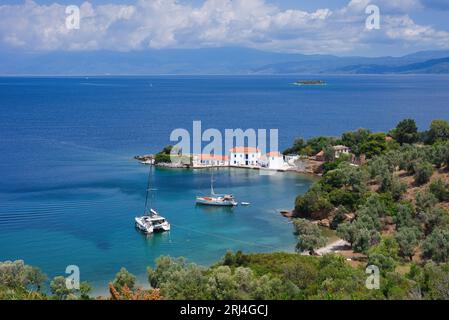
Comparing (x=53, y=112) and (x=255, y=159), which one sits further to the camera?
(x=53, y=112)

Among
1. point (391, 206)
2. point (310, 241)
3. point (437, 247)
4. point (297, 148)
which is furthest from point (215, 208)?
point (297, 148)

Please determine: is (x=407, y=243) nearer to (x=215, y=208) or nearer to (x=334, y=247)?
(x=334, y=247)

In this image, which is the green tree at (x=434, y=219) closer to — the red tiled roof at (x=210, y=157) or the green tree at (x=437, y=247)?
the green tree at (x=437, y=247)

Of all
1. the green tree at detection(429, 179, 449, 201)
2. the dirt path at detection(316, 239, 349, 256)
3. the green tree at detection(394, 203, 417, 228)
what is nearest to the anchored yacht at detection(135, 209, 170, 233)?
the dirt path at detection(316, 239, 349, 256)

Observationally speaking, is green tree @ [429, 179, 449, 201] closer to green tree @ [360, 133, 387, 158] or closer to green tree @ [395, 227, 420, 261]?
green tree @ [395, 227, 420, 261]

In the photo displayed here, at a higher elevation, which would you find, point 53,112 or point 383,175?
point 53,112

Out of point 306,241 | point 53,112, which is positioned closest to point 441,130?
point 306,241
